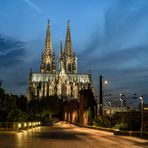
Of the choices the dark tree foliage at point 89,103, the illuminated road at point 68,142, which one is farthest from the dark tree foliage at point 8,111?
the illuminated road at point 68,142

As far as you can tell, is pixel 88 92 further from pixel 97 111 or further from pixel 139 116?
pixel 139 116

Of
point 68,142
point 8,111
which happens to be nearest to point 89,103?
point 8,111

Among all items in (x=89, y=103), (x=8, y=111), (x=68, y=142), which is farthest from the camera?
(x=89, y=103)

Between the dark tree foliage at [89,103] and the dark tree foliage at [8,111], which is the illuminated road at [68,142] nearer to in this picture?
the dark tree foliage at [8,111]

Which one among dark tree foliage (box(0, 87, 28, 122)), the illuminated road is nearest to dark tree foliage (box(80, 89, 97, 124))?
dark tree foliage (box(0, 87, 28, 122))

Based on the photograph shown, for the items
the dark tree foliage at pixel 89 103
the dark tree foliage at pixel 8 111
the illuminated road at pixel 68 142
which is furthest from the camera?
the dark tree foliage at pixel 89 103

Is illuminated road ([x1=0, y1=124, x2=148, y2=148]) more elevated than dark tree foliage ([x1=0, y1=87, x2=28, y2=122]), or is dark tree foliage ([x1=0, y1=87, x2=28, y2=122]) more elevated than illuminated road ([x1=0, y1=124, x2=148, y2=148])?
dark tree foliage ([x1=0, y1=87, x2=28, y2=122])

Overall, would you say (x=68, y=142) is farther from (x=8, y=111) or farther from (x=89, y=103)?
(x=89, y=103)

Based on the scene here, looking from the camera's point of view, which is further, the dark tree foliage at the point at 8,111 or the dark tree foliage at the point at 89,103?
the dark tree foliage at the point at 89,103

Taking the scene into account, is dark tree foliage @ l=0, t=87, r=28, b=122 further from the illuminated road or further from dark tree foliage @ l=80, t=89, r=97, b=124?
the illuminated road

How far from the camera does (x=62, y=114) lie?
154 metres

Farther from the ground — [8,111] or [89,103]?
[89,103]

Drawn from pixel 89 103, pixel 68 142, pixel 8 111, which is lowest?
pixel 68 142

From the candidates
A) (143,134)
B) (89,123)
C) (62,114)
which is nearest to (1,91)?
(89,123)
